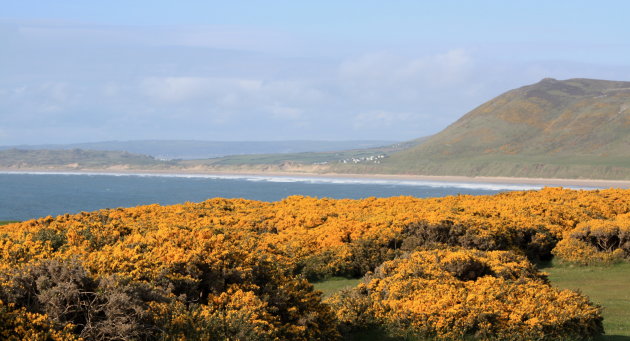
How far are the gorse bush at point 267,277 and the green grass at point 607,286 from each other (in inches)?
31.4

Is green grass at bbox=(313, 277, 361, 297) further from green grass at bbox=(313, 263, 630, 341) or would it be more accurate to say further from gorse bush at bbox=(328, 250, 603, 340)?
gorse bush at bbox=(328, 250, 603, 340)

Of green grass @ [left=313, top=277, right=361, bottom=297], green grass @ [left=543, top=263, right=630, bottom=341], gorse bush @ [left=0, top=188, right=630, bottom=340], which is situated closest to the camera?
gorse bush @ [left=0, top=188, right=630, bottom=340]

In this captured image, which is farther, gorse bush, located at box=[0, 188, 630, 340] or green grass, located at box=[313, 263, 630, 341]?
green grass, located at box=[313, 263, 630, 341]

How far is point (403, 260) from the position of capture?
15312 millimetres

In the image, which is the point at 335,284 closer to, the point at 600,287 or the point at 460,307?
the point at 600,287

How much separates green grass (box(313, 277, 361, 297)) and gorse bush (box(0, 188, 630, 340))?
0.91ft

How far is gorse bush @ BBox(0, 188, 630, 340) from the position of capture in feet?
27.5

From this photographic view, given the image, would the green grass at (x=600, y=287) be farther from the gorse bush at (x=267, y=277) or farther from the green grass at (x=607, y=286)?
the gorse bush at (x=267, y=277)

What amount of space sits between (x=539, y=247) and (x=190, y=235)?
16194 millimetres

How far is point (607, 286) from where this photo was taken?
1936 cm

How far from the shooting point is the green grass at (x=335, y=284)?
61.8 ft

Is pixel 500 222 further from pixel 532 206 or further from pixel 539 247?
pixel 532 206

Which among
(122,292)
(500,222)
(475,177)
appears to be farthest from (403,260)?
(475,177)

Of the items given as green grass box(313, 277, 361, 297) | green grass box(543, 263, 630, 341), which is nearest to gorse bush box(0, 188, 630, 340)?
green grass box(313, 277, 361, 297)
